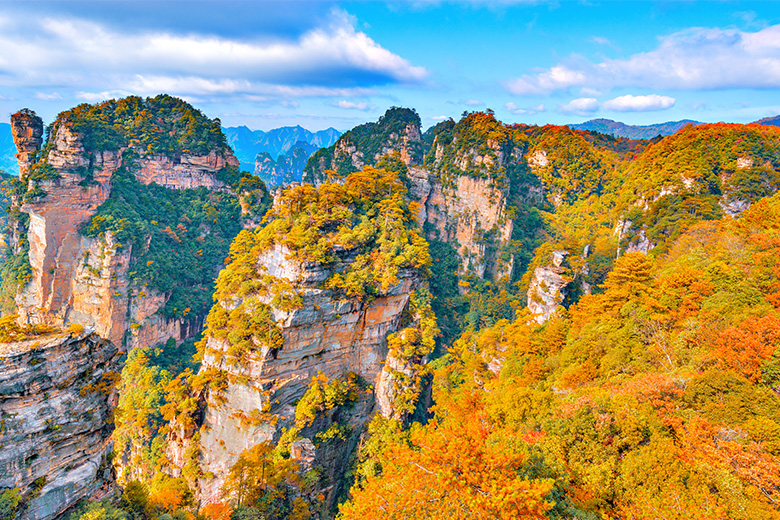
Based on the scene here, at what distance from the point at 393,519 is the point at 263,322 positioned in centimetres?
1666

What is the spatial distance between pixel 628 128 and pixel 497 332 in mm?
117681

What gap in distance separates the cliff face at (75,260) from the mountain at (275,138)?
13533 cm

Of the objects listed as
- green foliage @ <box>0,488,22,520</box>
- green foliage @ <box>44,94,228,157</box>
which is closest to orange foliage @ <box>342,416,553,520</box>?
green foliage @ <box>0,488,22,520</box>

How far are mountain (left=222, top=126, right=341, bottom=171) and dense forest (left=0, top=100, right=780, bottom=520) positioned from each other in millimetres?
126496

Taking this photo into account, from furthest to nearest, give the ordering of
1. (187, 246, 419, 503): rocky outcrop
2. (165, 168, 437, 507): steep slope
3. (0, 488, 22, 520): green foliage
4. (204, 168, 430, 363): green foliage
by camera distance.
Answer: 1. (204, 168, 430, 363): green foliage
2. (165, 168, 437, 507): steep slope
3. (187, 246, 419, 503): rocky outcrop
4. (0, 488, 22, 520): green foliage

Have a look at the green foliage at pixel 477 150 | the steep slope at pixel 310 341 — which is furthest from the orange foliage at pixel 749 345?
the green foliage at pixel 477 150

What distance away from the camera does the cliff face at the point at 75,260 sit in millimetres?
32344

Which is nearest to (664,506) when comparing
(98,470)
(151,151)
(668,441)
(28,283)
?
(668,441)

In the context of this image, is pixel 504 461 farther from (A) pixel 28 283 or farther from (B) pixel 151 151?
(B) pixel 151 151

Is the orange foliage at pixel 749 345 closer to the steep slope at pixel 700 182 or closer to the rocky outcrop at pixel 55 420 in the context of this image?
the rocky outcrop at pixel 55 420

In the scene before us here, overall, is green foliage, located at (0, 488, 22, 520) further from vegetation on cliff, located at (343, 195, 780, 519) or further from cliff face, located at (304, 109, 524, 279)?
cliff face, located at (304, 109, 524, 279)

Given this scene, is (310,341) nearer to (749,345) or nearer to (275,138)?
(749,345)

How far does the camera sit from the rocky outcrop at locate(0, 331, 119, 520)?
10.1 m

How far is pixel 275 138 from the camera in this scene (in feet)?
598
